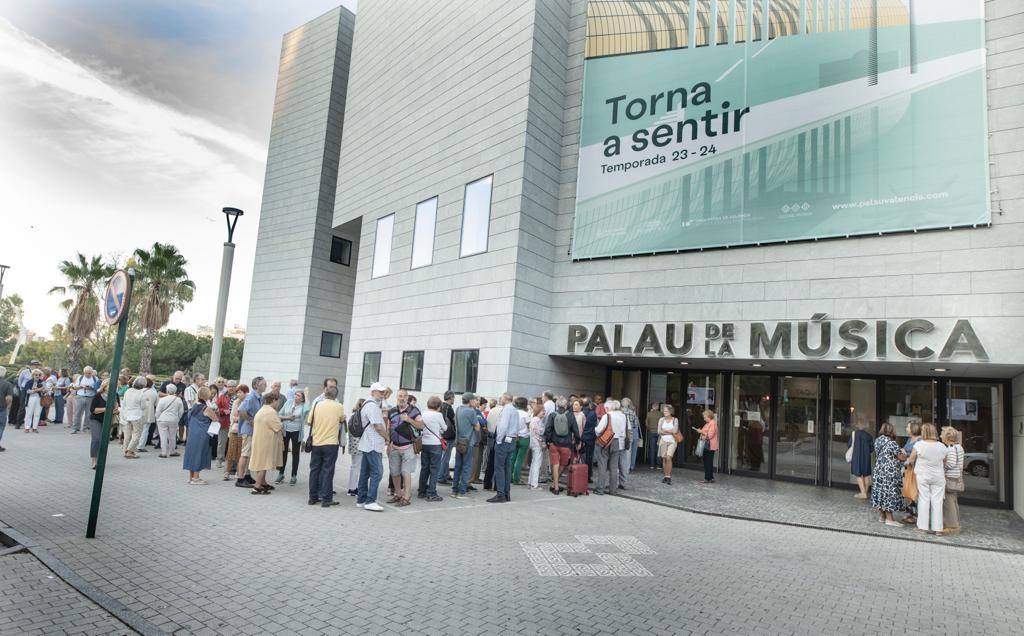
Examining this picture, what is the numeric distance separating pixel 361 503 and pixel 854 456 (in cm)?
1104

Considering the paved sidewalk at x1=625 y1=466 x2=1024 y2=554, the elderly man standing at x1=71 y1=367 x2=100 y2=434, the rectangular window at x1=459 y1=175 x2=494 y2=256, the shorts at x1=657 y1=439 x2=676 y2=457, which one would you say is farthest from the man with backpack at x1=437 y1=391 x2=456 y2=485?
the elderly man standing at x1=71 y1=367 x2=100 y2=434

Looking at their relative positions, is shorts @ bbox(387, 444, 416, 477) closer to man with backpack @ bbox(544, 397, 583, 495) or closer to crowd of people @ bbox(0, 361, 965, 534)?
crowd of people @ bbox(0, 361, 965, 534)

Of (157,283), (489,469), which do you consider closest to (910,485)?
(489,469)

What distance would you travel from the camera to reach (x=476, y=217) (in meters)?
17.4

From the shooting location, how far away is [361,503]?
30.7 ft

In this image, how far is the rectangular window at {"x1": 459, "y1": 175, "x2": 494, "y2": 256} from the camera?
1702cm

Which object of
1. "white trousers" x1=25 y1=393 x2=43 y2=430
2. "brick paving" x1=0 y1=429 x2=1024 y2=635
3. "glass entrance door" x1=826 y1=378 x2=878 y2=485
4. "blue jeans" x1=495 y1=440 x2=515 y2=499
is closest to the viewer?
"brick paving" x1=0 y1=429 x2=1024 y2=635

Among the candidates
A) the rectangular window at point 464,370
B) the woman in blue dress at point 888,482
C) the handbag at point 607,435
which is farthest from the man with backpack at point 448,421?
the woman in blue dress at point 888,482

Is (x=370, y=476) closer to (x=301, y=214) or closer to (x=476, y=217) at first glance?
(x=476, y=217)

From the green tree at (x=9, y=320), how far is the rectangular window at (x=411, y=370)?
265 feet

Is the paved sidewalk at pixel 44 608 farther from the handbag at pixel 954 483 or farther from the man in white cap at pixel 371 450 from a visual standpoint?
the handbag at pixel 954 483

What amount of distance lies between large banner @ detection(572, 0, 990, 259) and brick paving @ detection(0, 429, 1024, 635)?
7288 mm

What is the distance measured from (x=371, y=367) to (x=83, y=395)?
842 cm

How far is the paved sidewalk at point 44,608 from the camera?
14.0ft
